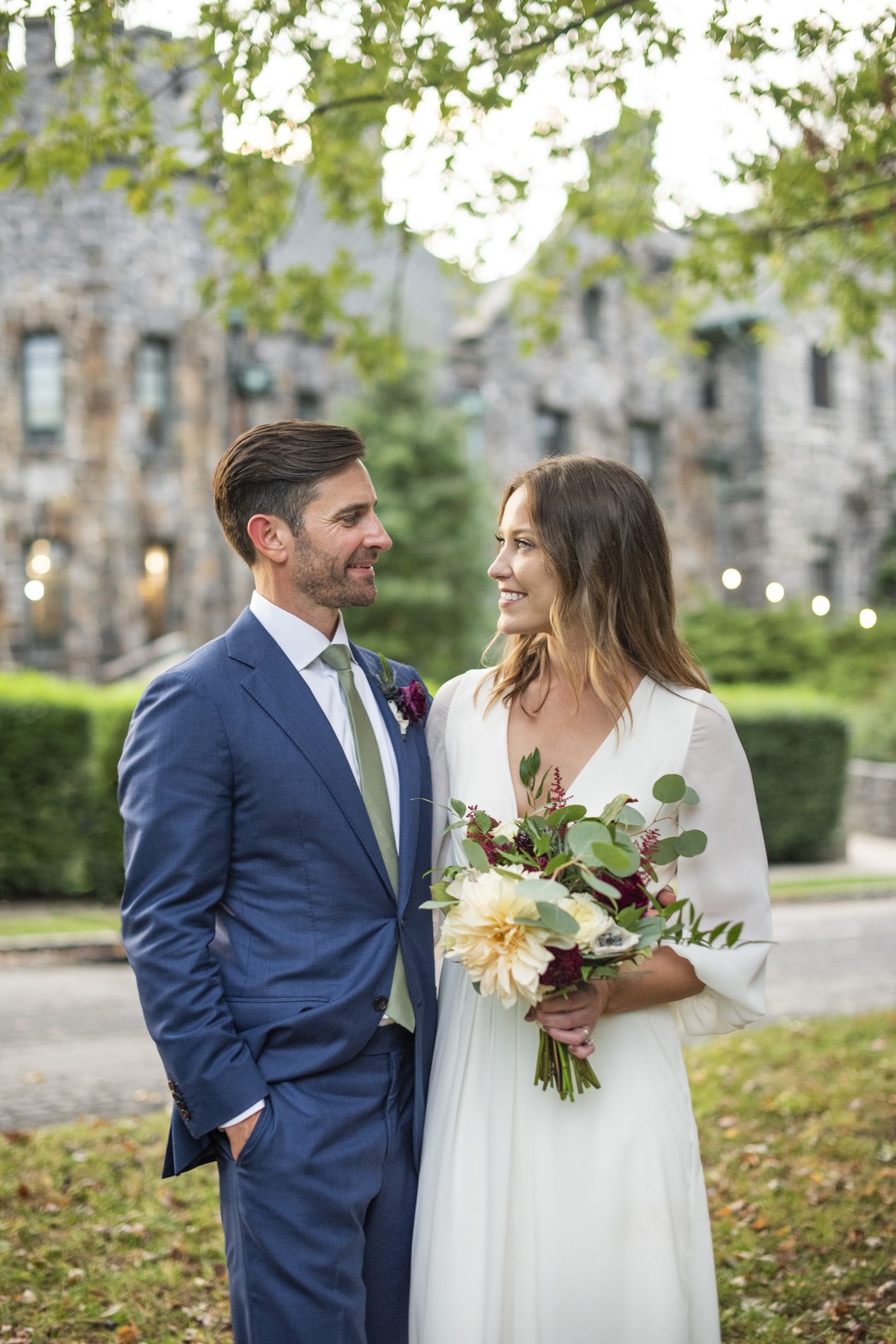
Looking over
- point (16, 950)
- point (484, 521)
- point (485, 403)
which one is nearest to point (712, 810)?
point (16, 950)

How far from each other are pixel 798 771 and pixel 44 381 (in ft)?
51.7

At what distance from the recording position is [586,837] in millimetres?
2354

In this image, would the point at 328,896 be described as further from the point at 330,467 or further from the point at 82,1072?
the point at 82,1072

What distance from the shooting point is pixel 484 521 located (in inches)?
906

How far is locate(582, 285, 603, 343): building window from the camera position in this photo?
29.0 metres

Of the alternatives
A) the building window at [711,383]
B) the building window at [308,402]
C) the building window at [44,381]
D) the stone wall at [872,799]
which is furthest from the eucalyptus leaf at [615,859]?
the building window at [711,383]

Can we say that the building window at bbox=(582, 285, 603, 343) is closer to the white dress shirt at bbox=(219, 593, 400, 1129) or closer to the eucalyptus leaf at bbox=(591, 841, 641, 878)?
the white dress shirt at bbox=(219, 593, 400, 1129)

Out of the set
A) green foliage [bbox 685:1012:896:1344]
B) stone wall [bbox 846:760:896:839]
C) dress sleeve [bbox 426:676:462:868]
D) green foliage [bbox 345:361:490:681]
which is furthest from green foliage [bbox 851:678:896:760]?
dress sleeve [bbox 426:676:462:868]

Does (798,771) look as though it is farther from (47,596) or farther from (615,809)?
(615,809)

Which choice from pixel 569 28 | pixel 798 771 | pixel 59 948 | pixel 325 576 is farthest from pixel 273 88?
pixel 798 771

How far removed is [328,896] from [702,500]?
29.9 m

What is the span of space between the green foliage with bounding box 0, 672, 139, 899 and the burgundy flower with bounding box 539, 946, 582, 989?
11412mm

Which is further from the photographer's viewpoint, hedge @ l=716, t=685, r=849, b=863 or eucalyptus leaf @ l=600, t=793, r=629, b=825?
hedge @ l=716, t=685, r=849, b=863

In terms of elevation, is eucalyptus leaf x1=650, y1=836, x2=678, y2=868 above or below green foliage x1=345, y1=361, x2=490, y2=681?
below
